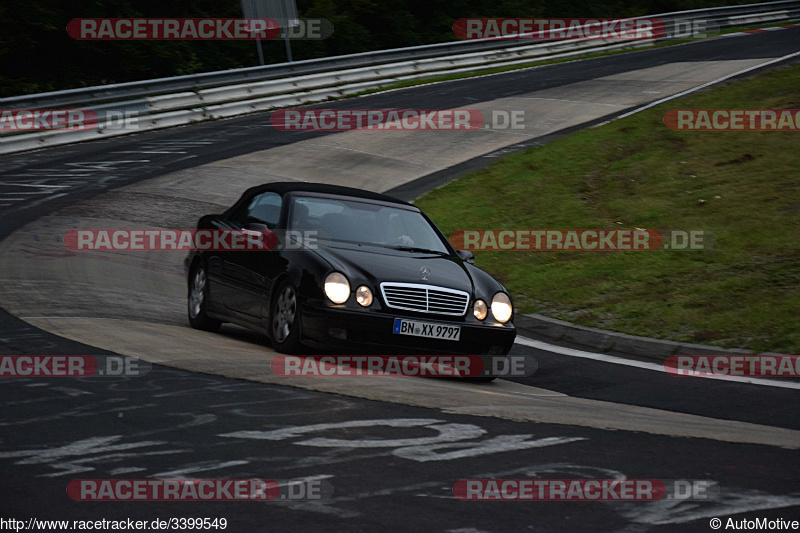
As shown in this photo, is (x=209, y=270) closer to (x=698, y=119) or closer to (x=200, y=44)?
(x=698, y=119)

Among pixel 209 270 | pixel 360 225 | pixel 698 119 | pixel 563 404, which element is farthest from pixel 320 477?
pixel 698 119

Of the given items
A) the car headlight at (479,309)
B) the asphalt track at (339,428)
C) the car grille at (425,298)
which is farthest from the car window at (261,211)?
Answer: the car headlight at (479,309)

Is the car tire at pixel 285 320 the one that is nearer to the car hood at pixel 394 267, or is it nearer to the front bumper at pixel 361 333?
the front bumper at pixel 361 333

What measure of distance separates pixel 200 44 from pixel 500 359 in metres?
31.3

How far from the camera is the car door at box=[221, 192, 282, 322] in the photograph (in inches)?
356

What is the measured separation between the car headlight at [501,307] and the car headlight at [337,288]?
132cm

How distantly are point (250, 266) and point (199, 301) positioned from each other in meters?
1.19

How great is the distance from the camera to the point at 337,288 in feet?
26.7

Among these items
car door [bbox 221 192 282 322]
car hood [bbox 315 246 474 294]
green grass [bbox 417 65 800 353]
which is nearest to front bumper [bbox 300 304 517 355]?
car hood [bbox 315 246 474 294]

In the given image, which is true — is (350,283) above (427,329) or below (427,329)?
above

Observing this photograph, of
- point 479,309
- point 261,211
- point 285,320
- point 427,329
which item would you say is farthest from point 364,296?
point 261,211

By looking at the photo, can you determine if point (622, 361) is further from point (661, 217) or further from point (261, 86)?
point (261, 86)

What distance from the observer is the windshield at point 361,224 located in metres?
9.11

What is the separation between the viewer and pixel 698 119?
21609 mm
